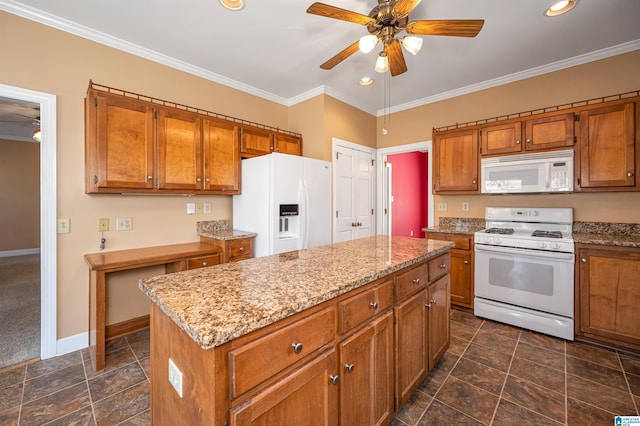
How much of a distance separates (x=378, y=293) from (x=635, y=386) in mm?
2180

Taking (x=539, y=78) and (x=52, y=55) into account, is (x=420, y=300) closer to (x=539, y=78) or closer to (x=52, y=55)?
(x=539, y=78)

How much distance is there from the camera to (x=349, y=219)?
13.4ft

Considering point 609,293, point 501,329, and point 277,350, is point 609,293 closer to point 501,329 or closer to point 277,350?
point 501,329

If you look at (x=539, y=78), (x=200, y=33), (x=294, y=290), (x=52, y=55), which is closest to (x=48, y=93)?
(x=52, y=55)

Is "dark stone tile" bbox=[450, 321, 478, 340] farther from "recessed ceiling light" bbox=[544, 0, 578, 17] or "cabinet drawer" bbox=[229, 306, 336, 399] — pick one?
"recessed ceiling light" bbox=[544, 0, 578, 17]

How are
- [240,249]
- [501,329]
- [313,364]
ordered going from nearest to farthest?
[313,364] → [501,329] → [240,249]

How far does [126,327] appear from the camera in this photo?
273 centimetres

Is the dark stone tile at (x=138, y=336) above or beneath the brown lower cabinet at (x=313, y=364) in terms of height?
beneath

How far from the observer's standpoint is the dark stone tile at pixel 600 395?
5.60ft

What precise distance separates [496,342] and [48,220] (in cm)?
419

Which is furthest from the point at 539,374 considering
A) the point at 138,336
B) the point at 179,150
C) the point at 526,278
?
the point at 179,150

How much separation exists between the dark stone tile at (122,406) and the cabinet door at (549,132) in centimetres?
423

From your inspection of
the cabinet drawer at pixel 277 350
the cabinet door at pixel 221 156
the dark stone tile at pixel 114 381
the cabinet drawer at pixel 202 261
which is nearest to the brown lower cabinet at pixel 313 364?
the cabinet drawer at pixel 277 350

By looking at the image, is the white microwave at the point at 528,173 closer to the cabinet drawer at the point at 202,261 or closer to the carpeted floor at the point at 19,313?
the cabinet drawer at the point at 202,261
